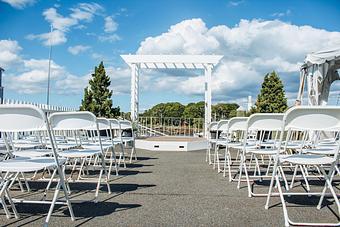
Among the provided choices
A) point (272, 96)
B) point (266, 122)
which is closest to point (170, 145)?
point (266, 122)

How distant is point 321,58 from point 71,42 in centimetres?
1053

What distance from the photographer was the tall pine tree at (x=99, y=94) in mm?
14133

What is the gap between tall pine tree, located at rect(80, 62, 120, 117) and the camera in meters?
14.1

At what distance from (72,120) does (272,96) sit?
13.5 metres

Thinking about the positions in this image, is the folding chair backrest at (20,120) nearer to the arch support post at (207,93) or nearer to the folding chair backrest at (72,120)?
the folding chair backrest at (72,120)

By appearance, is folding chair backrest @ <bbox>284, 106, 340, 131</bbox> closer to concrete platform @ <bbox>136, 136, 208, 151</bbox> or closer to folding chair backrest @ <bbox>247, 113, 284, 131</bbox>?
folding chair backrest @ <bbox>247, 113, 284, 131</bbox>

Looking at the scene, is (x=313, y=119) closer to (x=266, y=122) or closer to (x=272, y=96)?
(x=266, y=122)

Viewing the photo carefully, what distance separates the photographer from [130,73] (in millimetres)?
12852

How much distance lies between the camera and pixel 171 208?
9.16 feet

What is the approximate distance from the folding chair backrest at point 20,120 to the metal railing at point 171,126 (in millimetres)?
11412

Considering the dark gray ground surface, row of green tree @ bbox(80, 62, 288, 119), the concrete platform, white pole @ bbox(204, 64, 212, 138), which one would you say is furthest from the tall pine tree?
the dark gray ground surface

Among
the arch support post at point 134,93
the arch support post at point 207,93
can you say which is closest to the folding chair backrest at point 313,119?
the arch support post at point 207,93

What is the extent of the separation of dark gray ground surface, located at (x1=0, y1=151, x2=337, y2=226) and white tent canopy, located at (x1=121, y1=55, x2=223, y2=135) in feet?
28.2

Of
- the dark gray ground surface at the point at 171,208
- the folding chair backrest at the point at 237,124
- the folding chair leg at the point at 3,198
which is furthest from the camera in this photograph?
the folding chair backrest at the point at 237,124
